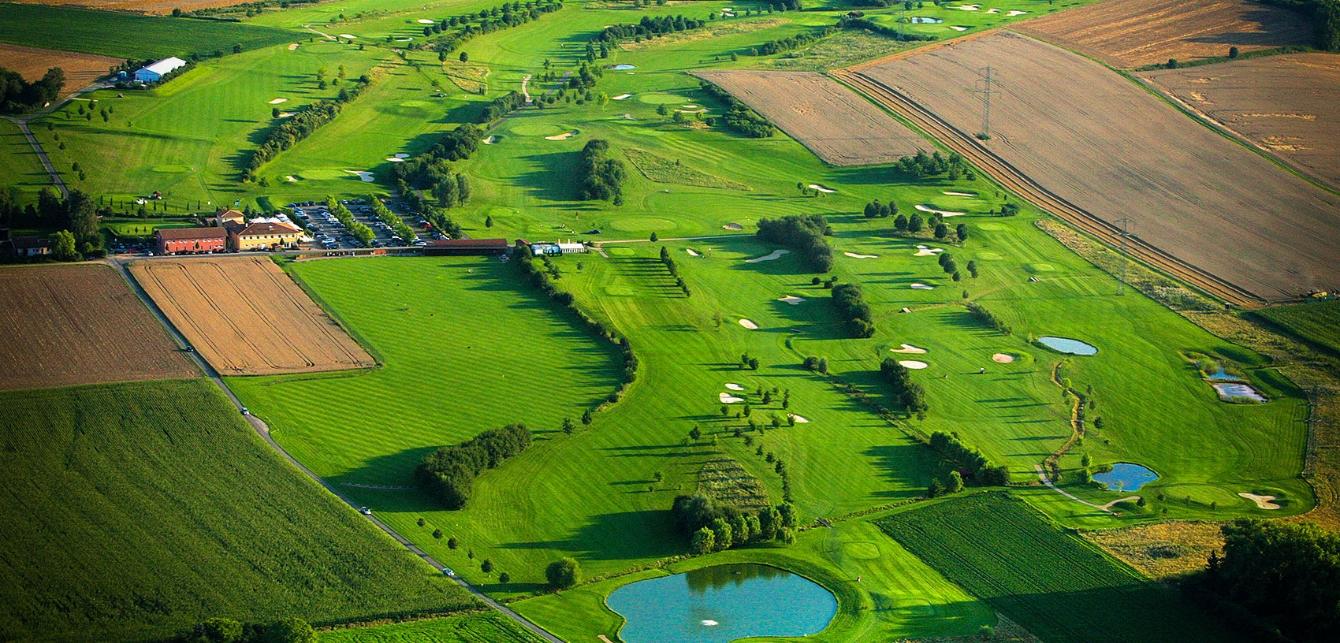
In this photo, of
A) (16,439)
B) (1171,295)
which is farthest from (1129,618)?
(16,439)

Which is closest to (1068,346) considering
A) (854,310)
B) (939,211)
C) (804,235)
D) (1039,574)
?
(854,310)

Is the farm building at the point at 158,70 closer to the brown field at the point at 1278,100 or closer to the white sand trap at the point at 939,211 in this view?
the white sand trap at the point at 939,211

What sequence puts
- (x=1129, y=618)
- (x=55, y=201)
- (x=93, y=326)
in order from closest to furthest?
(x=1129, y=618) < (x=93, y=326) < (x=55, y=201)

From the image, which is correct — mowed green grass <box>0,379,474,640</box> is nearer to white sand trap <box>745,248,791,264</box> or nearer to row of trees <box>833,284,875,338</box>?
row of trees <box>833,284,875,338</box>

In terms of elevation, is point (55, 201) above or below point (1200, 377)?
above

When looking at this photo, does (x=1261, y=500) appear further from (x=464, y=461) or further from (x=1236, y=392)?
(x=464, y=461)

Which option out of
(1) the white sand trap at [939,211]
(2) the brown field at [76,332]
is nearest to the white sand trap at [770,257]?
(1) the white sand trap at [939,211]

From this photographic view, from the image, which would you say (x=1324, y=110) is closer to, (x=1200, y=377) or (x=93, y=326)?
(x=1200, y=377)
